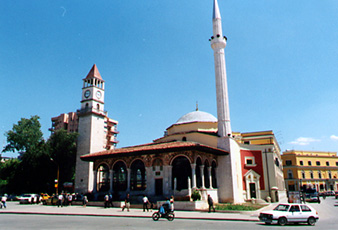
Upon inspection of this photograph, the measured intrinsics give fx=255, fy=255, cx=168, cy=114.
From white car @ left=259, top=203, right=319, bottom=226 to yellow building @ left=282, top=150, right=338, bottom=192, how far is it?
51579mm

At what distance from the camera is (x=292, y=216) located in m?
13.3

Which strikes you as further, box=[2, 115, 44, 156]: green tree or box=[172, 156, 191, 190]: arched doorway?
box=[2, 115, 44, 156]: green tree

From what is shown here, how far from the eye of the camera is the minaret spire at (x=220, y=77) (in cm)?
3062

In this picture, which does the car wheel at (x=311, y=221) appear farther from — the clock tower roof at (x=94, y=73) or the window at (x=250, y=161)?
the clock tower roof at (x=94, y=73)

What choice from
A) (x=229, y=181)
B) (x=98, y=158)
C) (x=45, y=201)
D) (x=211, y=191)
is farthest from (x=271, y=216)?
(x=45, y=201)

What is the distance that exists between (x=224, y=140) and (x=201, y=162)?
198 inches

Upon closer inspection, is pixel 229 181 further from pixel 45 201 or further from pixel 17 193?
pixel 17 193

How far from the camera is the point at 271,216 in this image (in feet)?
43.2

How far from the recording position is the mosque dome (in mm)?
34250

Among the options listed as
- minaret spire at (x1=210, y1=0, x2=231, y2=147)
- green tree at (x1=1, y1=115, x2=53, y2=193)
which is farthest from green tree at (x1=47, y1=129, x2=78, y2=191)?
minaret spire at (x1=210, y1=0, x2=231, y2=147)

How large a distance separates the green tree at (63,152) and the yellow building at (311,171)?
157 feet

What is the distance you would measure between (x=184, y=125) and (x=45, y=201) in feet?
61.9

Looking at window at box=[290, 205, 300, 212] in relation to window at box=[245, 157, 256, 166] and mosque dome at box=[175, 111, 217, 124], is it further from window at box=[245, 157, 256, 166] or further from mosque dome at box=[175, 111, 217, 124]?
mosque dome at box=[175, 111, 217, 124]

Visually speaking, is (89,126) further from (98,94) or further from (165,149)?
(165,149)
